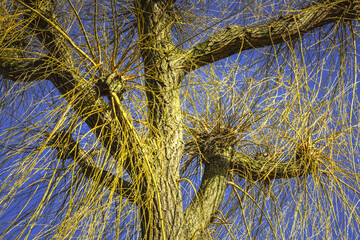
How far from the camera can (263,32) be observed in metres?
1.91

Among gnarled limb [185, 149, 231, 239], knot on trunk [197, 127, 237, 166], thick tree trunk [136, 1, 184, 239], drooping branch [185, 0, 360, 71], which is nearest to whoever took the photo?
thick tree trunk [136, 1, 184, 239]

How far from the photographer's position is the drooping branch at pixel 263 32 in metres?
1.89

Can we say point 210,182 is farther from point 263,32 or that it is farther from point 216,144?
point 263,32

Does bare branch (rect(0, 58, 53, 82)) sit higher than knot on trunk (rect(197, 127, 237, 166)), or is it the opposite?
knot on trunk (rect(197, 127, 237, 166))

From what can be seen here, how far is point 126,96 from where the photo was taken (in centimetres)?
173

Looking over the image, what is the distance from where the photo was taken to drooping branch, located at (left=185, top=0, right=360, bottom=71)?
1.89 meters

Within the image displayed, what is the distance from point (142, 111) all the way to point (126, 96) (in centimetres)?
9

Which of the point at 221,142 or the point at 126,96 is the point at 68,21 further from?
the point at 221,142

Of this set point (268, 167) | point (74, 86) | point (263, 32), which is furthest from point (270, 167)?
point (74, 86)

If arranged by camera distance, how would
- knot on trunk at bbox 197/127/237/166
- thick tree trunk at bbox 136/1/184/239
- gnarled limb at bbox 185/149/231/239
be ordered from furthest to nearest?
knot on trunk at bbox 197/127/237/166 < gnarled limb at bbox 185/149/231/239 < thick tree trunk at bbox 136/1/184/239

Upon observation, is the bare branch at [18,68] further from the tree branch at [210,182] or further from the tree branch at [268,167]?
the tree branch at [268,167]

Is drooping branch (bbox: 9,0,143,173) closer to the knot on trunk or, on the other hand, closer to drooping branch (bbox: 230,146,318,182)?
the knot on trunk

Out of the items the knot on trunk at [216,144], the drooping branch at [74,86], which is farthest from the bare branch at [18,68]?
the knot on trunk at [216,144]

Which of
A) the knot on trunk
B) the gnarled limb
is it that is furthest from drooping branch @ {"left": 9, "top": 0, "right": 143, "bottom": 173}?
the knot on trunk
